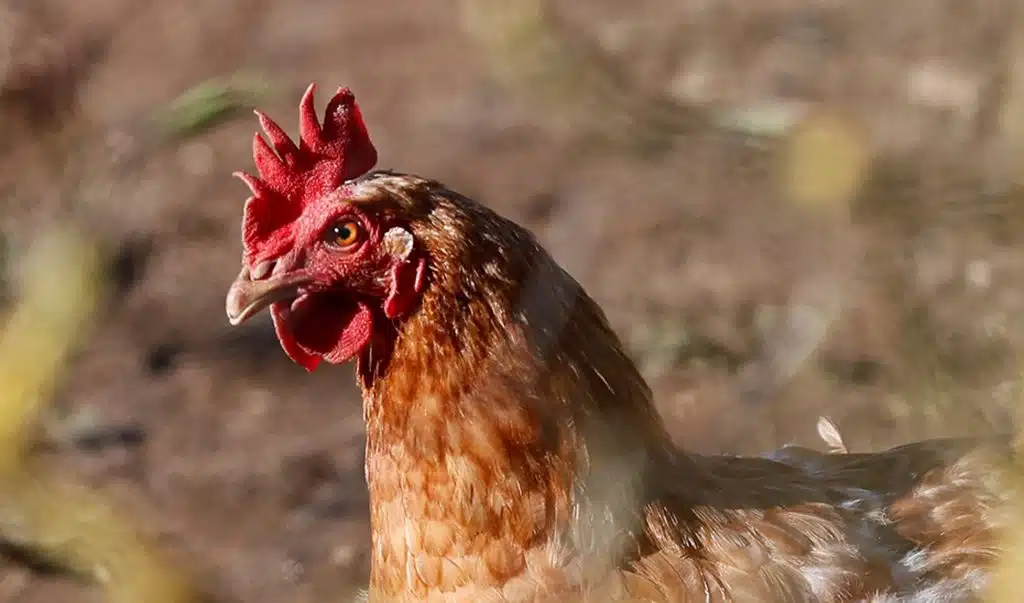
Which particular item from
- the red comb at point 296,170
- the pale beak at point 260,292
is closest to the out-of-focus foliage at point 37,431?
the pale beak at point 260,292

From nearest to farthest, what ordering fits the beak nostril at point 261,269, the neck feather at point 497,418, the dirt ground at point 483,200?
the neck feather at point 497,418
the beak nostril at point 261,269
the dirt ground at point 483,200

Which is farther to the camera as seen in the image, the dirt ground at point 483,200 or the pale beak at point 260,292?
the dirt ground at point 483,200

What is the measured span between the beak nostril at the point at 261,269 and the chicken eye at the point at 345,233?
0.14m

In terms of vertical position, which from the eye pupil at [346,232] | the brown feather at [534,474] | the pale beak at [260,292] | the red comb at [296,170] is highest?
the red comb at [296,170]

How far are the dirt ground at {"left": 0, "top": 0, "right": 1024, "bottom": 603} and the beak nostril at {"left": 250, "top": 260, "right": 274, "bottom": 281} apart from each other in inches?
15.1

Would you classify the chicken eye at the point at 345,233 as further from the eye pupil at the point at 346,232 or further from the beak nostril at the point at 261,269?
the beak nostril at the point at 261,269

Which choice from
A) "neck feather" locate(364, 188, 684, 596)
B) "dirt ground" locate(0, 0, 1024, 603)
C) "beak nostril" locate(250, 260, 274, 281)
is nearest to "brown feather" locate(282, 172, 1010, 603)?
"neck feather" locate(364, 188, 684, 596)

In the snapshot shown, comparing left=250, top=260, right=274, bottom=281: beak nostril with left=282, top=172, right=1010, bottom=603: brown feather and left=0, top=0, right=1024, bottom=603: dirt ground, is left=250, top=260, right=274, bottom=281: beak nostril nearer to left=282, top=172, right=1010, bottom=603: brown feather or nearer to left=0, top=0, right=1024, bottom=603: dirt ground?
left=282, top=172, right=1010, bottom=603: brown feather

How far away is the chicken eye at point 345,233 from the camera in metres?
2.07

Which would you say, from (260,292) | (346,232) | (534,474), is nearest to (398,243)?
(346,232)

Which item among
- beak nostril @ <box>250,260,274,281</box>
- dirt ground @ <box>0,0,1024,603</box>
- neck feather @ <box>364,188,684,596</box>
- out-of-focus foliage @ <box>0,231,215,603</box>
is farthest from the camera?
dirt ground @ <box>0,0,1024,603</box>

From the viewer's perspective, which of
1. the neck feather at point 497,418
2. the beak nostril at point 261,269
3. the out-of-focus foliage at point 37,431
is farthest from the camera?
the beak nostril at point 261,269

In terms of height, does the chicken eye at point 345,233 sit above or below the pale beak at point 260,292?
above

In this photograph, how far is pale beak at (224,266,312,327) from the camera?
2070mm
